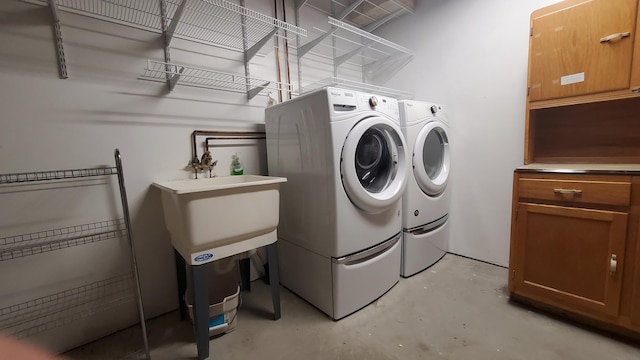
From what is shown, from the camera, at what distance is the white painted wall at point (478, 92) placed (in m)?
1.87

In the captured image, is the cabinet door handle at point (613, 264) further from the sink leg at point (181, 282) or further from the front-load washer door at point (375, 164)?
the sink leg at point (181, 282)

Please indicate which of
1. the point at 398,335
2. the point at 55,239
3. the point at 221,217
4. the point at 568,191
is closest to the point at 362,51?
the point at 568,191

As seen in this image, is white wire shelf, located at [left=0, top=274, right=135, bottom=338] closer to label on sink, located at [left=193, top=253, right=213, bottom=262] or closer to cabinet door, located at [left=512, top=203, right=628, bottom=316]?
label on sink, located at [left=193, top=253, right=213, bottom=262]

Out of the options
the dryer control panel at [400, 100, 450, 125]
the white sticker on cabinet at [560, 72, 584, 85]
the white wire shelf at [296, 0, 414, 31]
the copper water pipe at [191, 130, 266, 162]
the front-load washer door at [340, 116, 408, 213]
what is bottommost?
the front-load washer door at [340, 116, 408, 213]

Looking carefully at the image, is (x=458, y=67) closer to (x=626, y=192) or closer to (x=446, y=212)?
(x=446, y=212)

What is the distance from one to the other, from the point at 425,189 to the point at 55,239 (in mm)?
2173

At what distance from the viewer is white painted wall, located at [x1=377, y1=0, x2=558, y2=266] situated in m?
1.87

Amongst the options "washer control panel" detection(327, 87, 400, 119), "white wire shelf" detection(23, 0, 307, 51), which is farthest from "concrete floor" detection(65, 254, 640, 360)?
"white wire shelf" detection(23, 0, 307, 51)

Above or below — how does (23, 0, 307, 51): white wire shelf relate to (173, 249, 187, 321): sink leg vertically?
above

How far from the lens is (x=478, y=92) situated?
2037 mm

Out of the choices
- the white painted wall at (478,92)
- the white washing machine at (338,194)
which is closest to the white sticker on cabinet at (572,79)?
the white painted wall at (478,92)

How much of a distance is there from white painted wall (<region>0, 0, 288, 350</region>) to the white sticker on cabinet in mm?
2065

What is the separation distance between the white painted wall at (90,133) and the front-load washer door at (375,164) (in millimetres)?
947

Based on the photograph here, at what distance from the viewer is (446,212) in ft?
7.20
